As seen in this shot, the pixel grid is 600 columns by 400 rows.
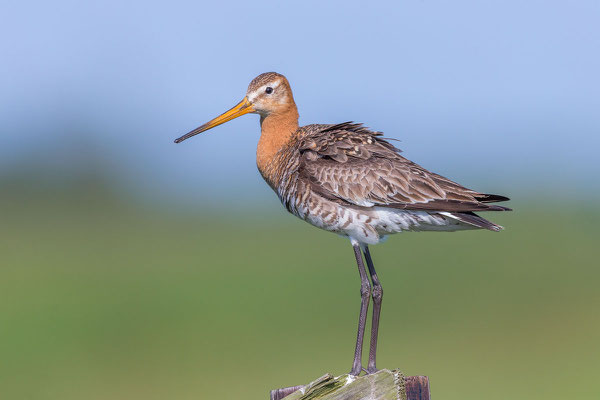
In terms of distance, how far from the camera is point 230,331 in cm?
2988

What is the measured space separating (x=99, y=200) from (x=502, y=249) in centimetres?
3226

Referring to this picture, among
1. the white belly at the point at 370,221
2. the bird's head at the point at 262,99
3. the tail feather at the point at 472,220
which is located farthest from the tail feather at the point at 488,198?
the bird's head at the point at 262,99

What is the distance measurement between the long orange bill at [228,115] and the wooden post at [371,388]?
4.64 meters

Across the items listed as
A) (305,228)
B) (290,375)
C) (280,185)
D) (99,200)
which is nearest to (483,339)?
(290,375)

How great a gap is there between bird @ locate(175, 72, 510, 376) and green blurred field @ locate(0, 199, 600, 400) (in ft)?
38.4

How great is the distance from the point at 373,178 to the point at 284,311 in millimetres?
22330

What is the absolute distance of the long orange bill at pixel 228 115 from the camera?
11891 mm

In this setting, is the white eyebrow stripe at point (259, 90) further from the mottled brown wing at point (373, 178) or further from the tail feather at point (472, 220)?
the tail feather at point (472, 220)

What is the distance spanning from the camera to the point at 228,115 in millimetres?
12000

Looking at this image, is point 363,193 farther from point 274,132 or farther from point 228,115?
point 228,115

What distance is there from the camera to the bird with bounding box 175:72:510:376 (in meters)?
10.2

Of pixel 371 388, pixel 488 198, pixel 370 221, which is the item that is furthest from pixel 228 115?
pixel 371 388

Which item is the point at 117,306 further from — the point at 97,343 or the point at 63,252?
the point at 63,252

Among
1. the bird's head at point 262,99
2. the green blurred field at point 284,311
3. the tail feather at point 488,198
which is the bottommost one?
the tail feather at point 488,198
